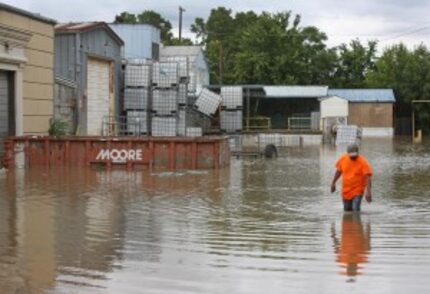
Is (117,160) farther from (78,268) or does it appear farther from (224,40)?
(224,40)

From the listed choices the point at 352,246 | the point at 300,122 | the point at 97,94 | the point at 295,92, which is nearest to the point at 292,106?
the point at 295,92

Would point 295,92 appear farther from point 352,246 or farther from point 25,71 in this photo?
point 352,246

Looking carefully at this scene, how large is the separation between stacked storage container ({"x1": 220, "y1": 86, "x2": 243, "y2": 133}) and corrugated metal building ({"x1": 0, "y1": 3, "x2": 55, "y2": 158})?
58.3 ft

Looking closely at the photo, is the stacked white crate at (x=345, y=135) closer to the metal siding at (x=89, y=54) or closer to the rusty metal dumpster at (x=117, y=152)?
the metal siding at (x=89, y=54)

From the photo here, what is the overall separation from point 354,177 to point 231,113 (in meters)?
31.6

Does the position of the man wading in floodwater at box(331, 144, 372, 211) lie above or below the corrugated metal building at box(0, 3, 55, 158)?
below

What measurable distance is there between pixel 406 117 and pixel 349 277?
68032mm

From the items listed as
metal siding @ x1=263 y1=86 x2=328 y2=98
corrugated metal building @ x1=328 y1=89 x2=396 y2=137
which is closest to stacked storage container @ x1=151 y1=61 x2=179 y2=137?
metal siding @ x1=263 y1=86 x2=328 y2=98

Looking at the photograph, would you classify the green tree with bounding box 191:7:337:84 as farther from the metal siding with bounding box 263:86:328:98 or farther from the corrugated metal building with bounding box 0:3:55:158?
the corrugated metal building with bounding box 0:3:55:158

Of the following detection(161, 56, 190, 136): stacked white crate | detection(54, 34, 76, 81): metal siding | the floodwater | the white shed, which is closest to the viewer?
the floodwater

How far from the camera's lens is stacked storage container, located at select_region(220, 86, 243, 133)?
144 ft

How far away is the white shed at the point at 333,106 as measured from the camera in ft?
208

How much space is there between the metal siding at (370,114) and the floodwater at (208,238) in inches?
1921

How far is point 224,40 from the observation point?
115125 millimetres
